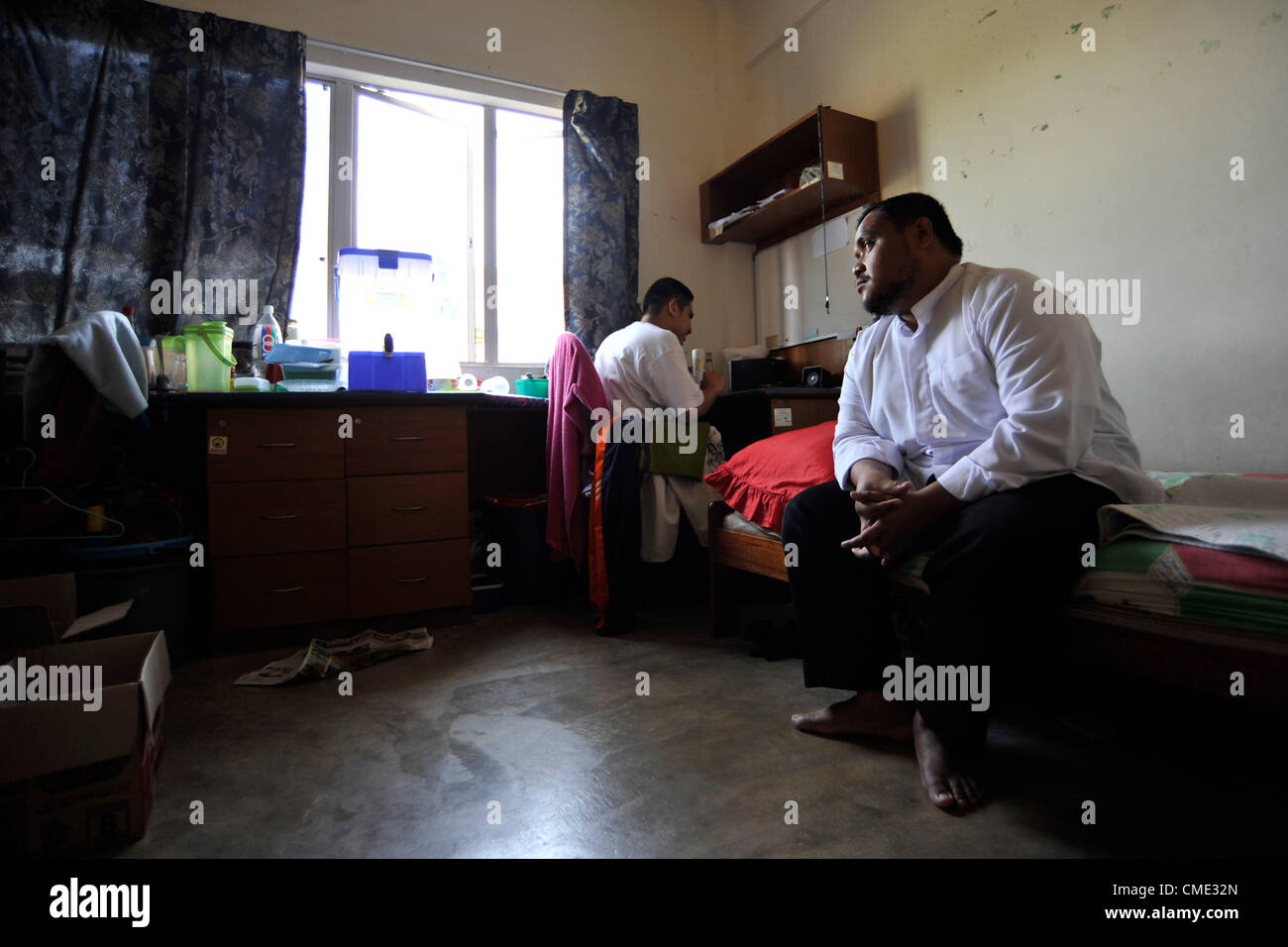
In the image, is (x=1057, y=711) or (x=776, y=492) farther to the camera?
(x=776, y=492)

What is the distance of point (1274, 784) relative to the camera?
1.12 meters

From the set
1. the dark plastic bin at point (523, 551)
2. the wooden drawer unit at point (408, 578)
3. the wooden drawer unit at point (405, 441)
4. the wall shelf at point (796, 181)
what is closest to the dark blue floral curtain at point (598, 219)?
the wall shelf at point (796, 181)

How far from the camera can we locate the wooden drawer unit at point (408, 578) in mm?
2119

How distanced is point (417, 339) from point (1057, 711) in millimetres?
2756

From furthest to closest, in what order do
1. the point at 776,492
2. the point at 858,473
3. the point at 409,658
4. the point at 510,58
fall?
the point at 510,58, the point at 409,658, the point at 776,492, the point at 858,473

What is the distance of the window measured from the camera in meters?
2.90

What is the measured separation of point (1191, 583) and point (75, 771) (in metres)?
1.69

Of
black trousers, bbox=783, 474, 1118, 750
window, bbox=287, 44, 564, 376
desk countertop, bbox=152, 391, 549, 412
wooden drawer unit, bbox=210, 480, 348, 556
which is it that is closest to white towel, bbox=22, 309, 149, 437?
desk countertop, bbox=152, 391, 549, 412

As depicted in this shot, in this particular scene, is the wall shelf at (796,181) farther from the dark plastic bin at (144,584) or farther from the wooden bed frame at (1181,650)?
the dark plastic bin at (144,584)

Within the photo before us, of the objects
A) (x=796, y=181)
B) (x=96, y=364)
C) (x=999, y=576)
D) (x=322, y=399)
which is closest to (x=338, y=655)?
(x=322, y=399)

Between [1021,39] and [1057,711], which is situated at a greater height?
[1021,39]

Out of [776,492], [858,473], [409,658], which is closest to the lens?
[858,473]
